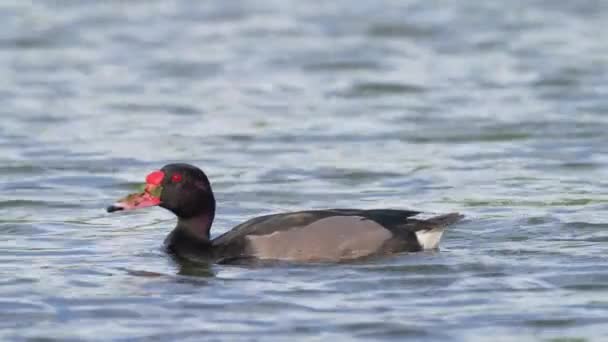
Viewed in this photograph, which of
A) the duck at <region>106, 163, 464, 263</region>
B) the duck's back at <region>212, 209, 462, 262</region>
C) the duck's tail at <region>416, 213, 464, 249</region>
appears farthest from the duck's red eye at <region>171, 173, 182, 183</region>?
the duck's tail at <region>416, 213, 464, 249</region>

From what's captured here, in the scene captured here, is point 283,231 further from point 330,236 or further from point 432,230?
point 432,230

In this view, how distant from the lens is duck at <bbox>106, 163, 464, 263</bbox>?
13.2 m

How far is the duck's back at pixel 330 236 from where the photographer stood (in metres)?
13.2

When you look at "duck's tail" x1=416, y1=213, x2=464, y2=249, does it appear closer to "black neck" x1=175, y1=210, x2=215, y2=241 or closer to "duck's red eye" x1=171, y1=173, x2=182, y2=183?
"black neck" x1=175, y1=210, x2=215, y2=241

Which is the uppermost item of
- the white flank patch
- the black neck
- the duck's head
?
the duck's head

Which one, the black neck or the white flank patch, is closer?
the white flank patch

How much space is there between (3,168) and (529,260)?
7.14 m

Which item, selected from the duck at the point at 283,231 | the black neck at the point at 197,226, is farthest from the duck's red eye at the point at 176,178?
the black neck at the point at 197,226

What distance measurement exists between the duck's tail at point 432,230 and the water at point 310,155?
9.3 inches

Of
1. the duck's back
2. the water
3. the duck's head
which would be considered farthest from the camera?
the duck's head

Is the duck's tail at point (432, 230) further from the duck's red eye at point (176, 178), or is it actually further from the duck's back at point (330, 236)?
the duck's red eye at point (176, 178)

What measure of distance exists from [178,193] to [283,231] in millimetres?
991

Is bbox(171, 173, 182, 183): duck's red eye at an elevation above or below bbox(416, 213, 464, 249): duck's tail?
above

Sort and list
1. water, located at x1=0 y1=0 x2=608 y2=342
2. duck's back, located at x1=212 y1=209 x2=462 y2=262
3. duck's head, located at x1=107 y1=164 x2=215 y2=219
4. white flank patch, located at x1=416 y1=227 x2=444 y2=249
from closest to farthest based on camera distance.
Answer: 1. water, located at x1=0 y1=0 x2=608 y2=342
2. duck's back, located at x1=212 y1=209 x2=462 y2=262
3. white flank patch, located at x1=416 y1=227 x2=444 y2=249
4. duck's head, located at x1=107 y1=164 x2=215 y2=219
